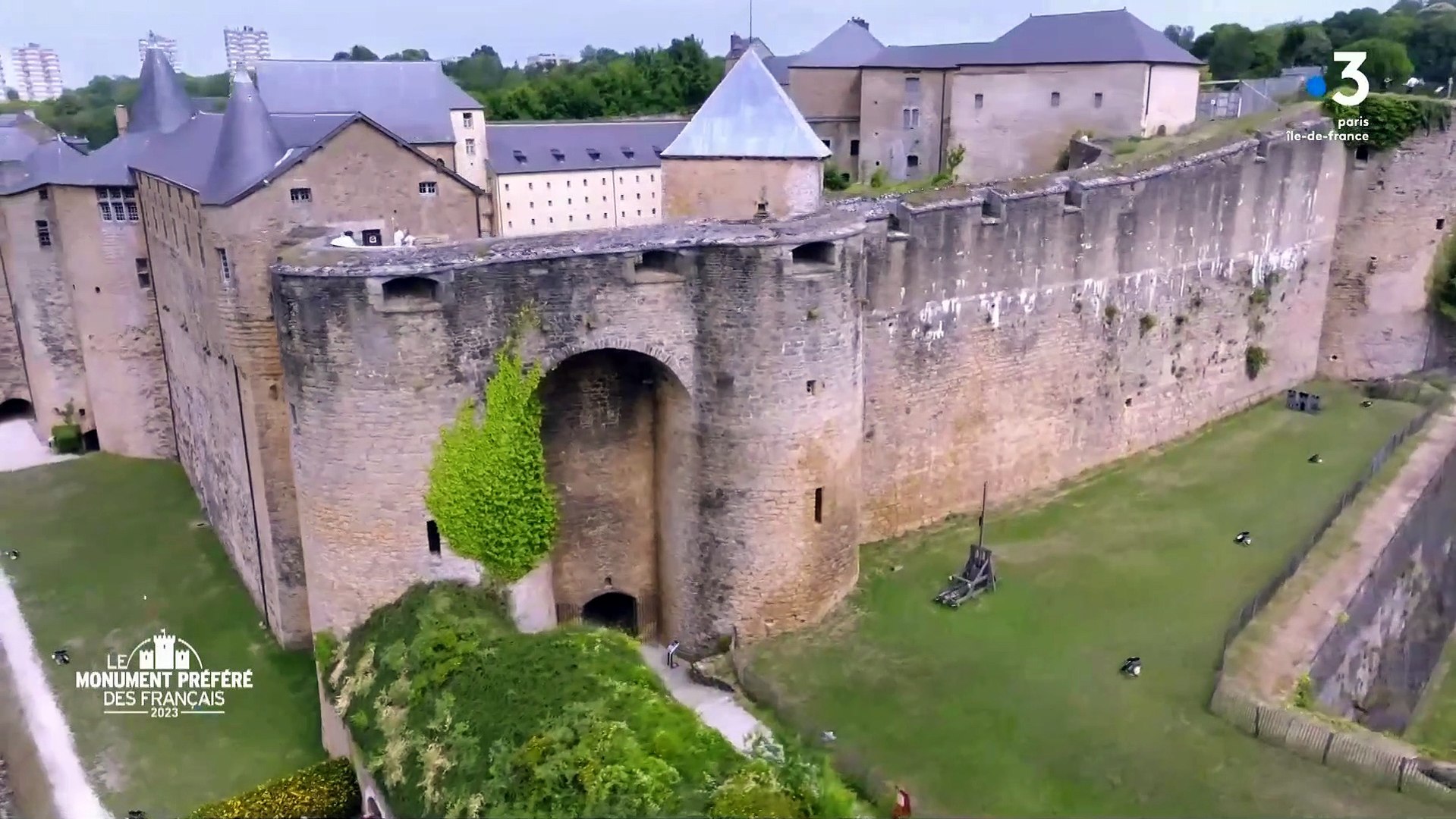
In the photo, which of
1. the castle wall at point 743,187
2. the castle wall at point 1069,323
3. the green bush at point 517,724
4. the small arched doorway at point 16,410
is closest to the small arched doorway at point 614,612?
the green bush at point 517,724

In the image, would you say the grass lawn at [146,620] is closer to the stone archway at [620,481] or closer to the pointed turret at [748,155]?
the stone archway at [620,481]

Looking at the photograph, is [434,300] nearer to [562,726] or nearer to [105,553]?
[562,726]

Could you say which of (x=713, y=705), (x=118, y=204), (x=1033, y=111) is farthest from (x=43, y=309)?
(x=1033, y=111)

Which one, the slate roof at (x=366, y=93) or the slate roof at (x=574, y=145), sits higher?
the slate roof at (x=366, y=93)

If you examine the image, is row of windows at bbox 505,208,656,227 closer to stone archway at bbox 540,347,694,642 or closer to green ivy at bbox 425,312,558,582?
stone archway at bbox 540,347,694,642

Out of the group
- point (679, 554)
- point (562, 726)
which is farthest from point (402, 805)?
point (679, 554)

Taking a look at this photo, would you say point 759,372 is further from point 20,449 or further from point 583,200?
point 583,200
